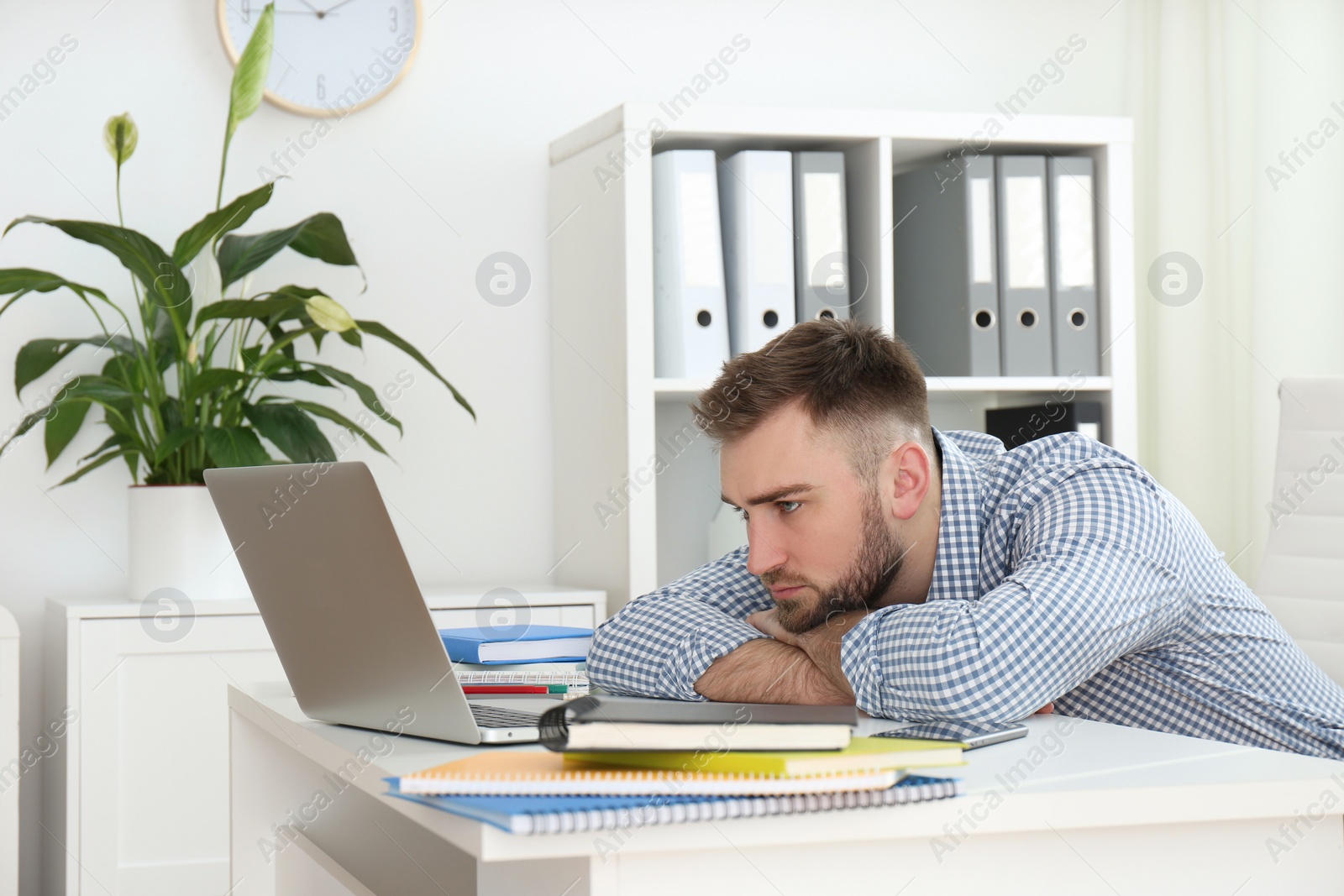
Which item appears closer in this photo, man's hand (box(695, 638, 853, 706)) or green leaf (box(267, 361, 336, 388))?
man's hand (box(695, 638, 853, 706))

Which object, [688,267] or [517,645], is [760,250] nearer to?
[688,267]

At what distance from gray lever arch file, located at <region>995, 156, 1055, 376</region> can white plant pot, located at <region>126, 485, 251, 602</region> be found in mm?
1383

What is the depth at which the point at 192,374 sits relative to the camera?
203 cm

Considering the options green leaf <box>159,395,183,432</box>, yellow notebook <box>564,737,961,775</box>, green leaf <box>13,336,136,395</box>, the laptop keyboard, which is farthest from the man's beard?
green leaf <box>13,336,136,395</box>

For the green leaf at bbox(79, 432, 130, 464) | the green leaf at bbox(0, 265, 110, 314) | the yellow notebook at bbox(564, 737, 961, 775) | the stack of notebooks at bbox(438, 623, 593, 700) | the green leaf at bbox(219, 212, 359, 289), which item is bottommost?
the stack of notebooks at bbox(438, 623, 593, 700)

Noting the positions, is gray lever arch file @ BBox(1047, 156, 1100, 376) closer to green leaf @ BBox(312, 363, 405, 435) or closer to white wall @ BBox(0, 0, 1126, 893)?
white wall @ BBox(0, 0, 1126, 893)

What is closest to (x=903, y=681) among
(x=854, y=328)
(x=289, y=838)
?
(x=854, y=328)

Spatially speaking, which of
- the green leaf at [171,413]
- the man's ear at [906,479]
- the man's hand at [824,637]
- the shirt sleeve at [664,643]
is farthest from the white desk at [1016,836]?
the green leaf at [171,413]

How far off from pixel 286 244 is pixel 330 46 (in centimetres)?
52

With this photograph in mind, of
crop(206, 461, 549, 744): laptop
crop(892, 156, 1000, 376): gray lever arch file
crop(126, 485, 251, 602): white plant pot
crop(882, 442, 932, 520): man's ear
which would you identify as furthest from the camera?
crop(892, 156, 1000, 376): gray lever arch file

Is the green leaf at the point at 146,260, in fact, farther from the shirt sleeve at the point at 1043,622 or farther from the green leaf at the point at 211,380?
the shirt sleeve at the point at 1043,622

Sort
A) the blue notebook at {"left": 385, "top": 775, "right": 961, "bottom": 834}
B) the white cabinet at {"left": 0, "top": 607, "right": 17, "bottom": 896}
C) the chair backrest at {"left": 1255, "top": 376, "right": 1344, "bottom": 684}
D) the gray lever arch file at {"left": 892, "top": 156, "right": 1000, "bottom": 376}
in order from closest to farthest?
the blue notebook at {"left": 385, "top": 775, "right": 961, "bottom": 834} → the chair backrest at {"left": 1255, "top": 376, "right": 1344, "bottom": 684} → the white cabinet at {"left": 0, "top": 607, "right": 17, "bottom": 896} → the gray lever arch file at {"left": 892, "top": 156, "right": 1000, "bottom": 376}

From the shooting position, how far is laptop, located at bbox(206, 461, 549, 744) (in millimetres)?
817

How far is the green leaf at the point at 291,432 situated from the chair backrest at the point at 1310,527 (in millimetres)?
1370
